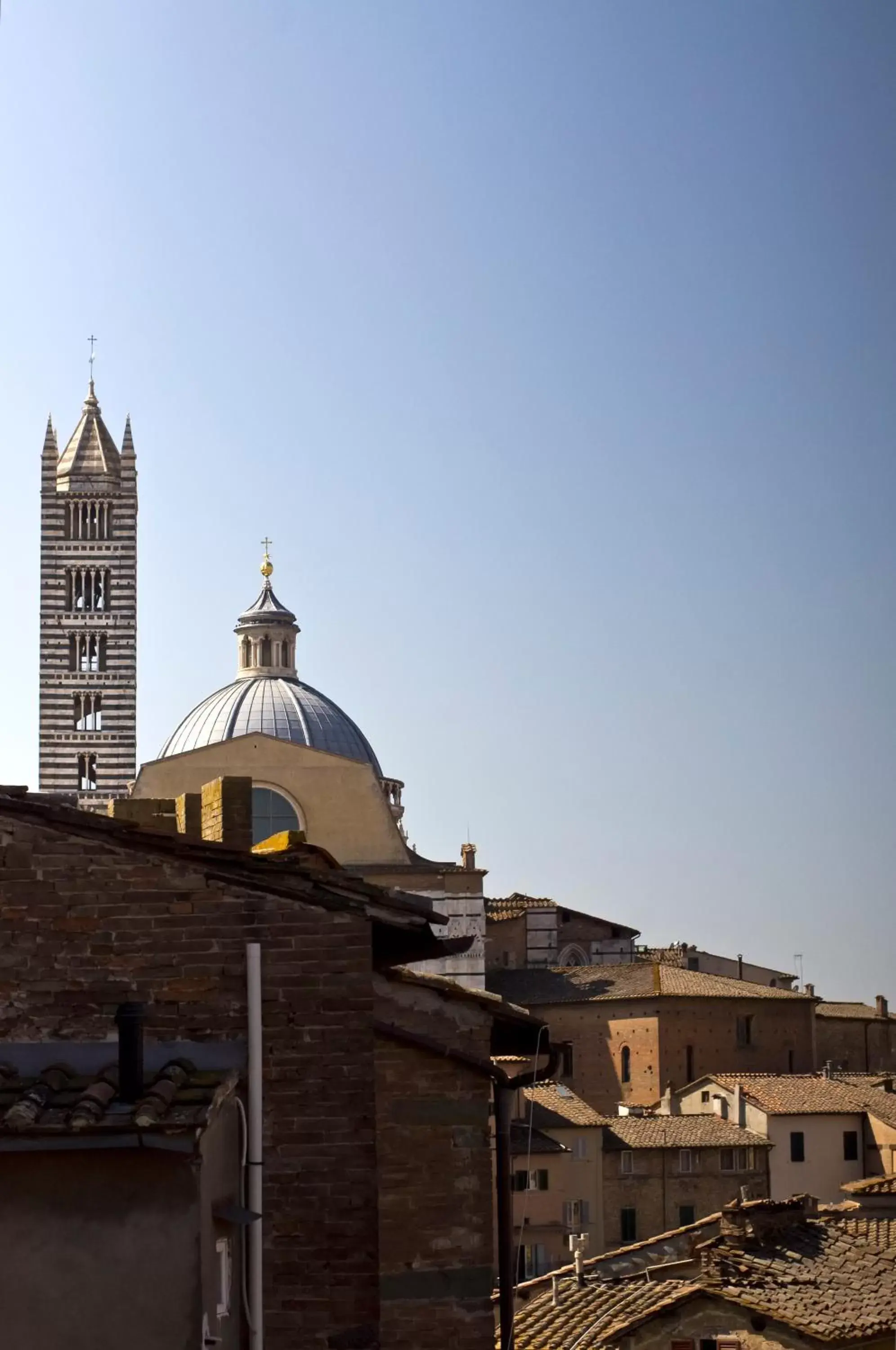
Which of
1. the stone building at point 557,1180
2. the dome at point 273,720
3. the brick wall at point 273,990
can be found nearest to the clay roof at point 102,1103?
the brick wall at point 273,990

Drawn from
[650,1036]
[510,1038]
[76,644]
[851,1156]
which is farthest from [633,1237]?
[510,1038]

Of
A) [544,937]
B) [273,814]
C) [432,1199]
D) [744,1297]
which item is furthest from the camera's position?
[544,937]

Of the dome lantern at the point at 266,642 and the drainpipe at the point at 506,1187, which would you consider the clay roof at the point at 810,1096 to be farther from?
the drainpipe at the point at 506,1187

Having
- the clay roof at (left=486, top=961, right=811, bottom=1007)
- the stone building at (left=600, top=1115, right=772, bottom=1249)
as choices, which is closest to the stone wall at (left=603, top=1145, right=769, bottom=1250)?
the stone building at (left=600, top=1115, right=772, bottom=1249)

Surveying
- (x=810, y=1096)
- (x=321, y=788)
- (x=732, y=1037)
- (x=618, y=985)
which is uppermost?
(x=321, y=788)

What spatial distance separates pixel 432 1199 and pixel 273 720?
4663 centimetres

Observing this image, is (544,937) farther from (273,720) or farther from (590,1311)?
(590,1311)

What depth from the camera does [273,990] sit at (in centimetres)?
742

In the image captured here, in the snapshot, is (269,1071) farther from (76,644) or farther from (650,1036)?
(76,644)

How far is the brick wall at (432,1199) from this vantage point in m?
8.38

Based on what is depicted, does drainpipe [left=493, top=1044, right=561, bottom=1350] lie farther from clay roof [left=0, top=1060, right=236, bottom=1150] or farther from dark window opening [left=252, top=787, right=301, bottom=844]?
dark window opening [left=252, top=787, right=301, bottom=844]

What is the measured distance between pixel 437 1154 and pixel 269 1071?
137cm

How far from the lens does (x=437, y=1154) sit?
858 centimetres

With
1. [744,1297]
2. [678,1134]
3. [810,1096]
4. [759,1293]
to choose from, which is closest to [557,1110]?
[678,1134]
